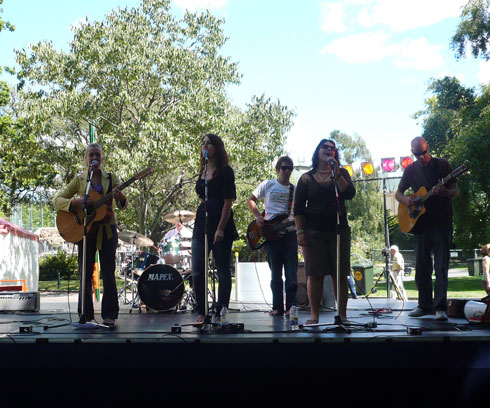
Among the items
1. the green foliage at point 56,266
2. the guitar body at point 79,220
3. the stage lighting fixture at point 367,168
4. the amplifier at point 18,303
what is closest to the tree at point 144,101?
the green foliage at point 56,266

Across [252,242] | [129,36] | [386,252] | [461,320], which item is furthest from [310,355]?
[129,36]

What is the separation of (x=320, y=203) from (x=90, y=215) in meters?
2.10

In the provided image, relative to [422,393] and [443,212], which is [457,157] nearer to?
[443,212]

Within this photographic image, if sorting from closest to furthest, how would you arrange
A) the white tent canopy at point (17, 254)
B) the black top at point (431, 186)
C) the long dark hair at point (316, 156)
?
the long dark hair at point (316, 156)
the black top at point (431, 186)
the white tent canopy at point (17, 254)

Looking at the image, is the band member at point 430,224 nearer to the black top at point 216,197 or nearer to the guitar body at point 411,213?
the guitar body at point 411,213

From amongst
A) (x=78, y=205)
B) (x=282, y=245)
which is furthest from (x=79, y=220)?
(x=282, y=245)

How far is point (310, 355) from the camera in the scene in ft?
12.6

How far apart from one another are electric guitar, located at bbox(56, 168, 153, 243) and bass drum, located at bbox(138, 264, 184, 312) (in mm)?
2157

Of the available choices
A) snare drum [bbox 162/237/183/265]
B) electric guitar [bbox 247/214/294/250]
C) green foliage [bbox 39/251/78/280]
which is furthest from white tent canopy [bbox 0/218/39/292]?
electric guitar [bbox 247/214/294/250]

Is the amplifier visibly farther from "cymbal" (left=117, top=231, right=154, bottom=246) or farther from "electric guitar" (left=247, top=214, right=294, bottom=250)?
"electric guitar" (left=247, top=214, right=294, bottom=250)

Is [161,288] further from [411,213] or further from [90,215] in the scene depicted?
[411,213]

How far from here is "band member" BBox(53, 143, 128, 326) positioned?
525cm

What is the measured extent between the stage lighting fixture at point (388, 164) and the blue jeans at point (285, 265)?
6.49 meters

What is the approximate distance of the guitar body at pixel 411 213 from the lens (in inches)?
216
